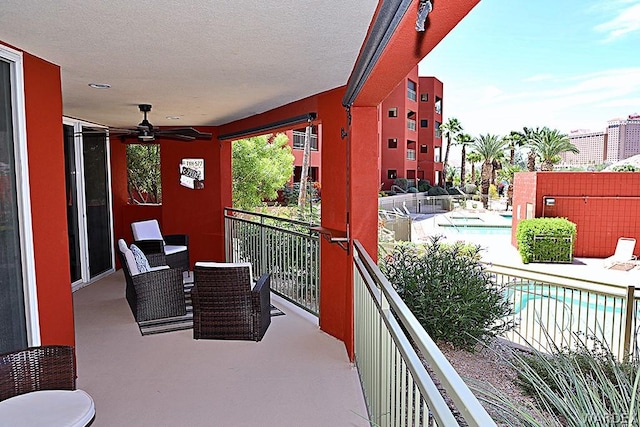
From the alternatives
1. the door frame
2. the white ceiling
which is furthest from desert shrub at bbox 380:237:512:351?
the door frame

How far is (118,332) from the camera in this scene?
4406 mm

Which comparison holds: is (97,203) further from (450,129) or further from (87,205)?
(450,129)

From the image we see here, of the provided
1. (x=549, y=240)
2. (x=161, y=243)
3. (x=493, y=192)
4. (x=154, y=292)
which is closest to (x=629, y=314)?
(x=154, y=292)

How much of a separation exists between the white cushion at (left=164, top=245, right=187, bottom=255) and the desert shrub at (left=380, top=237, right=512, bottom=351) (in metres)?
3.58

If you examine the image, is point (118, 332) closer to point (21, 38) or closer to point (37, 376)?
point (37, 376)

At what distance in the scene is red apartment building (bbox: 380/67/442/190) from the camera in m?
27.5

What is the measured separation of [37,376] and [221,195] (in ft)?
17.2

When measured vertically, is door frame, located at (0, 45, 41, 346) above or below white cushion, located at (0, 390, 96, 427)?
above

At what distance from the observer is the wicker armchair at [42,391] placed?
1912mm

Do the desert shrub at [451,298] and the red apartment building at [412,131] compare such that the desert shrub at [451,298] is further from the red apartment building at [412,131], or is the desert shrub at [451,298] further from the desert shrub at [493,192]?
the red apartment building at [412,131]

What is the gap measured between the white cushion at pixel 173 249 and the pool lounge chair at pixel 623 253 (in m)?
10.3

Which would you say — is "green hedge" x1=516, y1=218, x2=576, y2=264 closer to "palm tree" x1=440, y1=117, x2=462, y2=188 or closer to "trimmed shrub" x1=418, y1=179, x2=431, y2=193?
"trimmed shrub" x1=418, y1=179, x2=431, y2=193

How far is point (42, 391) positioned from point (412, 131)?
2836cm

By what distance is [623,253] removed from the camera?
1191 centimetres
